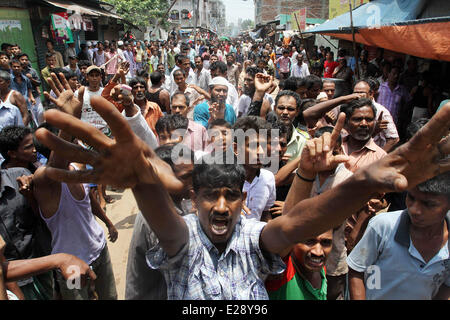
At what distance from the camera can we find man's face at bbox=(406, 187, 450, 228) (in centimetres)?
168

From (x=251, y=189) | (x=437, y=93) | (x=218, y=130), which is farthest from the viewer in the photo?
(x=437, y=93)

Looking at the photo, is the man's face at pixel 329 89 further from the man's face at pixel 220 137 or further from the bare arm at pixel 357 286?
the bare arm at pixel 357 286

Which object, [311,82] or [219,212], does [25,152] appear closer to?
[219,212]

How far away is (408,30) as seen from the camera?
4.55 metres

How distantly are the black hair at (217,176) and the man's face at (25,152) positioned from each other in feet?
5.25

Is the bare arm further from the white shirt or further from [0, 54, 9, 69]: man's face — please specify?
[0, 54, 9, 69]: man's face

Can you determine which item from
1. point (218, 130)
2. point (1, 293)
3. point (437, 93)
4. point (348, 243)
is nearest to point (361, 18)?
point (437, 93)

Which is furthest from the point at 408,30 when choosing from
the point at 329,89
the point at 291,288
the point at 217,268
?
the point at 217,268

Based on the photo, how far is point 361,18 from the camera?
796 centimetres

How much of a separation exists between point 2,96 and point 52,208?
11.3ft

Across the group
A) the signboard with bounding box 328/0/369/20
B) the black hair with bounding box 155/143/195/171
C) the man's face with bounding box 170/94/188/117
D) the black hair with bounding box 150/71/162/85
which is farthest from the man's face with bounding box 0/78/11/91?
the signboard with bounding box 328/0/369/20

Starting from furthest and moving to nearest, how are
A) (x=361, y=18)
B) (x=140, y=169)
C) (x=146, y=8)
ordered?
(x=146, y=8)
(x=361, y=18)
(x=140, y=169)

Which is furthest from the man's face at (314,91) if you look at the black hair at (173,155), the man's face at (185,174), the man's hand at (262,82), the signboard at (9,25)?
the signboard at (9,25)
